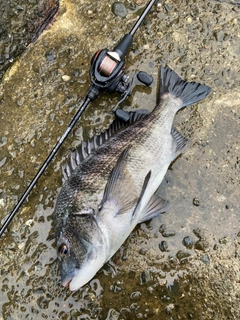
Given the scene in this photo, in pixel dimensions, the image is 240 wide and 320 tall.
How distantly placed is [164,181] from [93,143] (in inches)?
31.5

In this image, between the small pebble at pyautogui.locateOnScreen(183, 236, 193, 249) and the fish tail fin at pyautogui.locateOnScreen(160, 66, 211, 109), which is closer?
the small pebble at pyautogui.locateOnScreen(183, 236, 193, 249)

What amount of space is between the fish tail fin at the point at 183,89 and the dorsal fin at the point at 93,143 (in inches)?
13.8

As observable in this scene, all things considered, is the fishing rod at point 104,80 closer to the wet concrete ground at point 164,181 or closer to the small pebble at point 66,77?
the wet concrete ground at point 164,181

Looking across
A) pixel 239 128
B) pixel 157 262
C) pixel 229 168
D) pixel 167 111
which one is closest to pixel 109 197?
pixel 157 262

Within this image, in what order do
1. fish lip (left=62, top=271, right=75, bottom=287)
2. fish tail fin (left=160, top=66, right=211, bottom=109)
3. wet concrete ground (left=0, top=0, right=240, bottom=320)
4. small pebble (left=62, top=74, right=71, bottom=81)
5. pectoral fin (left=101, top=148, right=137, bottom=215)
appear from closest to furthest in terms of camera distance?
fish lip (left=62, top=271, right=75, bottom=287) < pectoral fin (left=101, top=148, right=137, bottom=215) < wet concrete ground (left=0, top=0, right=240, bottom=320) < fish tail fin (left=160, top=66, right=211, bottom=109) < small pebble (left=62, top=74, right=71, bottom=81)

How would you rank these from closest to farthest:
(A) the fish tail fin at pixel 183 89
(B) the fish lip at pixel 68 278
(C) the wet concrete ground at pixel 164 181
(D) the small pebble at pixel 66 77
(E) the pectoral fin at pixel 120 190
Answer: (B) the fish lip at pixel 68 278 < (E) the pectoral fin at pixel 120 190 < (C) the wet concrete ground at pixel 164 181 < (A) the fish tail fin at pixel 183 89 < (D) the small pebble at pixel 66 77

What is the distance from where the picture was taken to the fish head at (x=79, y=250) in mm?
2963

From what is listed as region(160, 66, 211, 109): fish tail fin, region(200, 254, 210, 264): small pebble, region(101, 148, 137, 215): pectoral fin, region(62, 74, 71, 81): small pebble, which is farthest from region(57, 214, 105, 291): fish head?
region(62, 74, 71, 81): small pebble

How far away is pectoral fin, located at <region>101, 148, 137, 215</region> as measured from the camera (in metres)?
3.19

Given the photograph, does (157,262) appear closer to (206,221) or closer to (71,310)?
(206,221)

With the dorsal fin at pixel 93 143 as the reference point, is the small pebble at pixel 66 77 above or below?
above

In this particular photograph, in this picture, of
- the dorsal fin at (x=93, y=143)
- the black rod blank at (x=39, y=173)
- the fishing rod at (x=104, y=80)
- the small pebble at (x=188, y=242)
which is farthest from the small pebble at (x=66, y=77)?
the small pebble at (x=188, y=242)

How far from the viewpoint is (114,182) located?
127 inches

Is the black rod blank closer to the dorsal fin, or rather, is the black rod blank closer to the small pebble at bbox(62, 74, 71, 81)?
the dorsal fin
